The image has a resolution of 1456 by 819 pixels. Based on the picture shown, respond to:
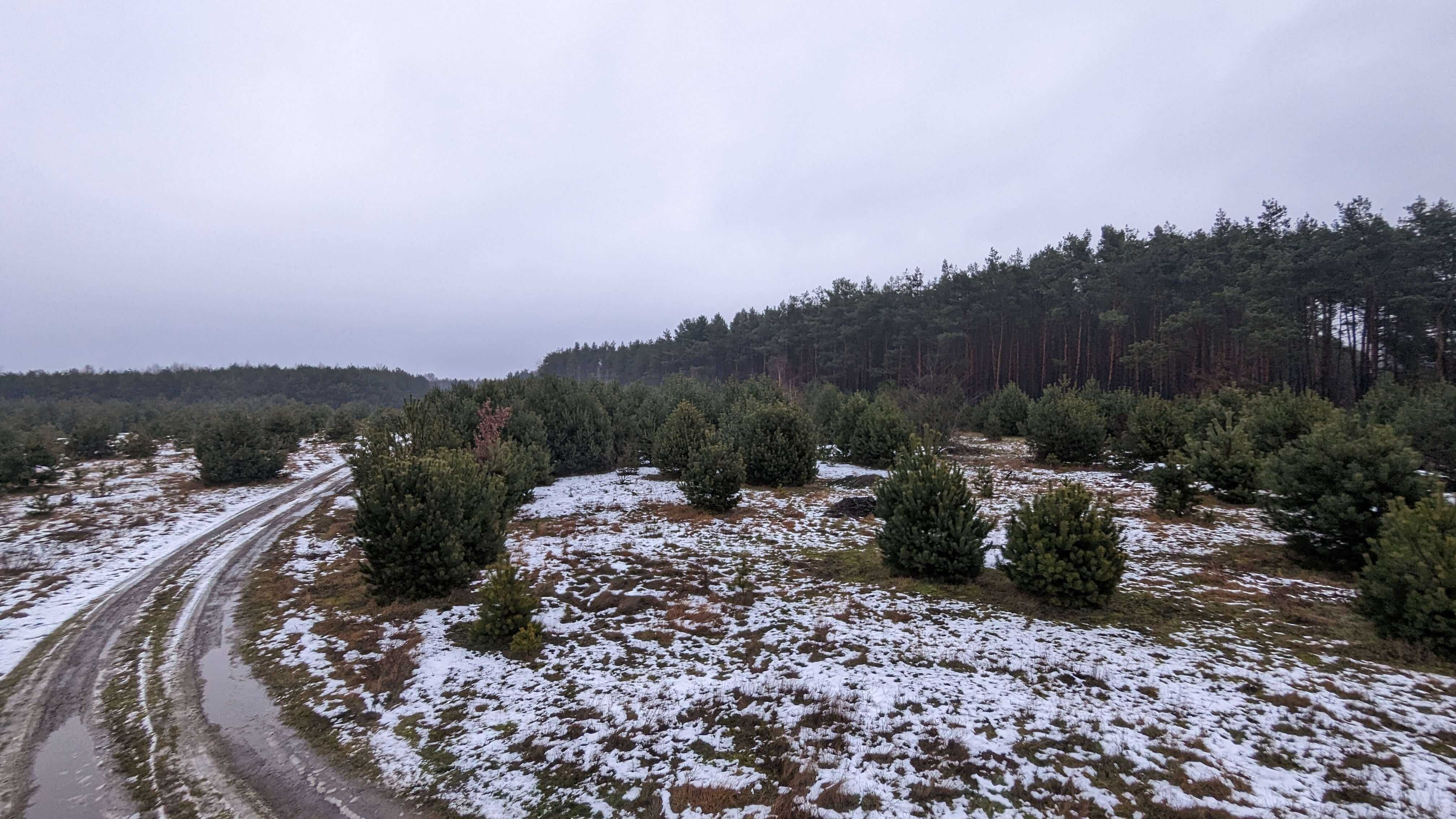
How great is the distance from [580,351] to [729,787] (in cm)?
10651

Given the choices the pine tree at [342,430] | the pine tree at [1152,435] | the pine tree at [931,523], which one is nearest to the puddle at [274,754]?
the pine tree at [931,523]

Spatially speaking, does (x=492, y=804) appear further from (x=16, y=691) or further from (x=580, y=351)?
(x=580, y=351)

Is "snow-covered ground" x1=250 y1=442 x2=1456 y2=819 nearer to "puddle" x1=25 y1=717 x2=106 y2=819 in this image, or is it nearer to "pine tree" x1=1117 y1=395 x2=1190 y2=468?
"puddle" x1=25 y1=717 x2=106 y2=819

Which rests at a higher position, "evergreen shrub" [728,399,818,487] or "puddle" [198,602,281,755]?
"evergreen shrub" [728,399,818,487]

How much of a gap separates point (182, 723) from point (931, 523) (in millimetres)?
8804

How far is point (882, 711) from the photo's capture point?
5.06 metres

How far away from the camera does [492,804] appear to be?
4.09 metres

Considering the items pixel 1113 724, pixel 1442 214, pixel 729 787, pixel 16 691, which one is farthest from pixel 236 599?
pixel 1442 214

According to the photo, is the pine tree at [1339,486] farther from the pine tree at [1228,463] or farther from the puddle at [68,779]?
the puddle at [68,779]

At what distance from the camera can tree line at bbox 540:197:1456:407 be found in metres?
25.7

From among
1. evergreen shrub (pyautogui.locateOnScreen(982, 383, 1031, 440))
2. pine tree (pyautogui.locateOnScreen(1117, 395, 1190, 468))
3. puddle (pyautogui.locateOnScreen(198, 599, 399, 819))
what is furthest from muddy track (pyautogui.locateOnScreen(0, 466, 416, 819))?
evergreen shrub (pyautogui.locateOnScreen(982, 383, 1031, 440))

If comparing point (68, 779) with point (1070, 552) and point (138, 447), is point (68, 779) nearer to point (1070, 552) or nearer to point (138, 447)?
point (1070, 552)

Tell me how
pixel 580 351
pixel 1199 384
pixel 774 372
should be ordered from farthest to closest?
pixel 580 351, pixel 774 372, pixel 1199 384

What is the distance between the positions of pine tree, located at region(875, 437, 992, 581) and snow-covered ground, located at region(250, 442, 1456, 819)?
86 cm
